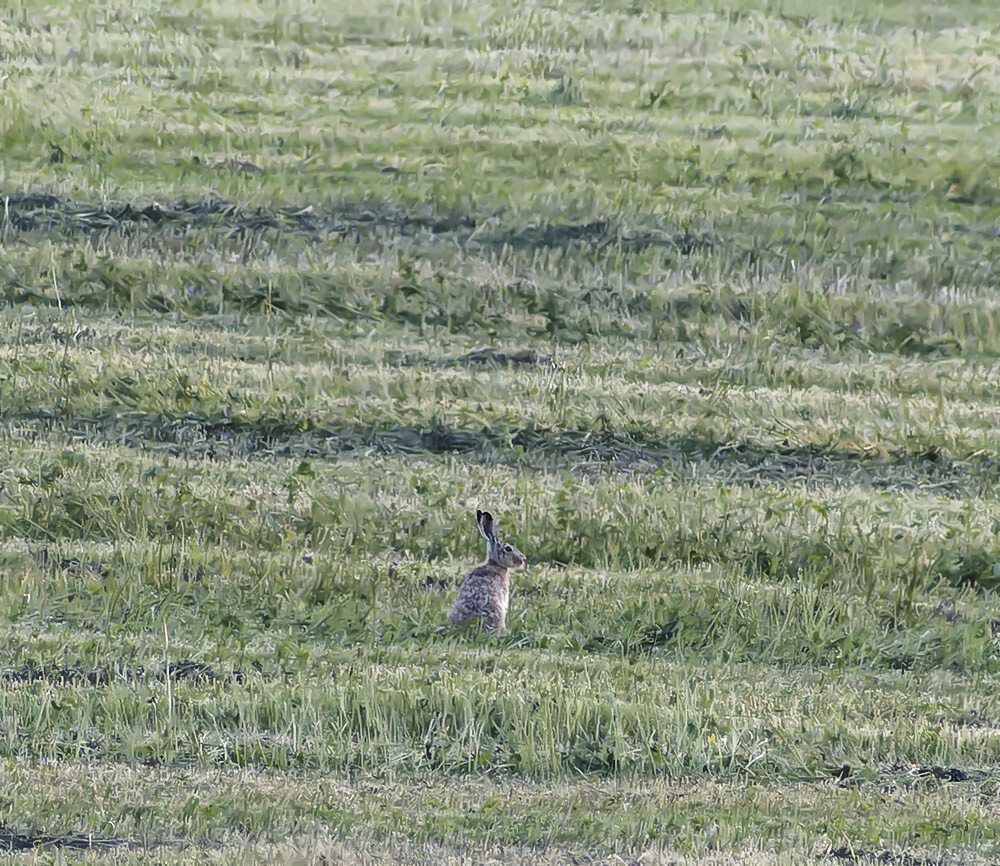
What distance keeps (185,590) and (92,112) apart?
41.5 feet

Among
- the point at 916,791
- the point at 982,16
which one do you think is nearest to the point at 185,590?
the point at 916,791

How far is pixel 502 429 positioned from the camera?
1377 cm

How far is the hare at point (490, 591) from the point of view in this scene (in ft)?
29.7

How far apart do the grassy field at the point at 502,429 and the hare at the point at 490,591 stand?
6.4 inches

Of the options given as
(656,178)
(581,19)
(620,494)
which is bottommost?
(620,494)

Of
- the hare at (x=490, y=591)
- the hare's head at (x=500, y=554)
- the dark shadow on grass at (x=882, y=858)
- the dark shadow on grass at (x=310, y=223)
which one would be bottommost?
the hare at (x=490, y=591)

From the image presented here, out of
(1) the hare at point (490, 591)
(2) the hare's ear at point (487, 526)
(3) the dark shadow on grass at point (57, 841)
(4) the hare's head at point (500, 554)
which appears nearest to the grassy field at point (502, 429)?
(3) the dark shadow on grass at point (57, 841)

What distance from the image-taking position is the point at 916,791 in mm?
6742

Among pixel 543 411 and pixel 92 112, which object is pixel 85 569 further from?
pixel 92 112

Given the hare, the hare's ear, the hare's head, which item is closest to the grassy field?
the hare

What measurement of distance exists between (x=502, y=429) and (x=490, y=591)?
478cm

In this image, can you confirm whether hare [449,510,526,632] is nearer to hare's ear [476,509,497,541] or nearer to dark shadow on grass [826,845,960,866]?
hare's ear [476,509,497,541]

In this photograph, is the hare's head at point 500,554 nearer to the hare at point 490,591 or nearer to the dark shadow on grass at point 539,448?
the hare at point 490,591

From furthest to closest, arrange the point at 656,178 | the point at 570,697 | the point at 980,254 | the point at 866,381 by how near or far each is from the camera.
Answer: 1. the point at 656,178
2. the point at 980,254
3. the point at 866,381
4. the point at 570,697
